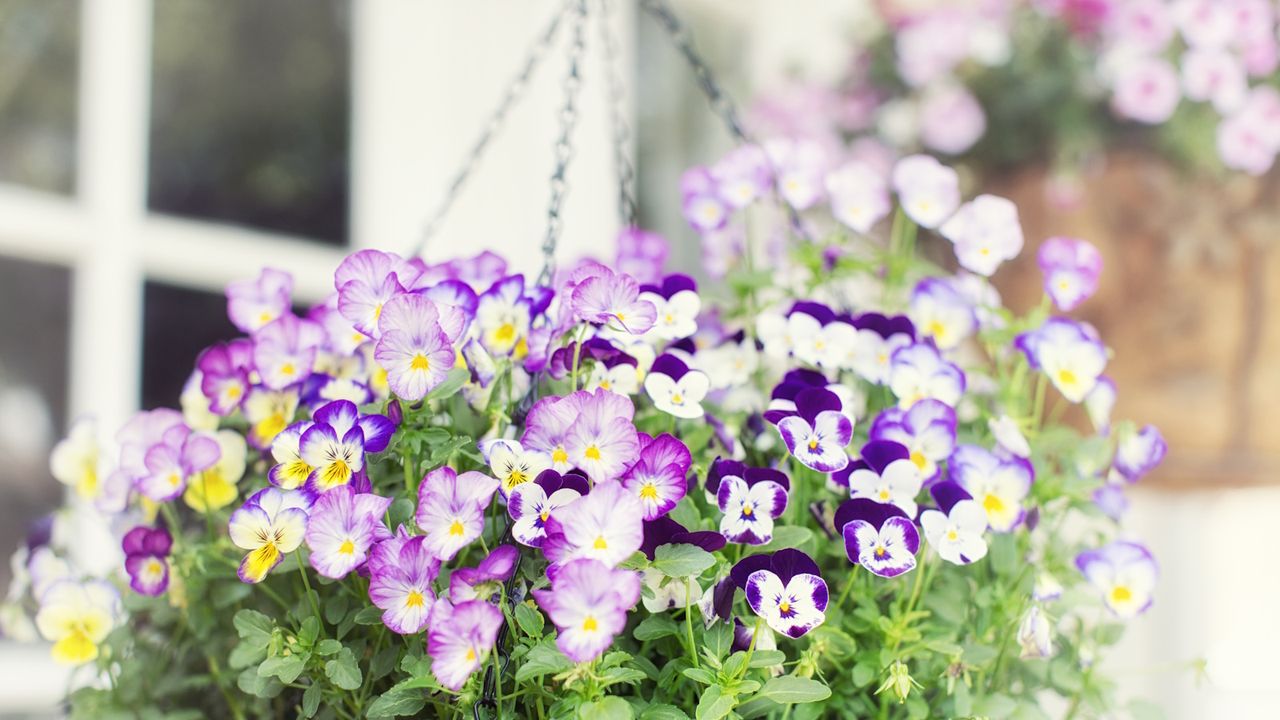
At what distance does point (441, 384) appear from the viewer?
1.68ft

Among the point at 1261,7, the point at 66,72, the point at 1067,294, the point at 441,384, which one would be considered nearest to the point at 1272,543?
the point at 1261,7

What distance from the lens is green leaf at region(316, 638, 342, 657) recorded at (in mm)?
507

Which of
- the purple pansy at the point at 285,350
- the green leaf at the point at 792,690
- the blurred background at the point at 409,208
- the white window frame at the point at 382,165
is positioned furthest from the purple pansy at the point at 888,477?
the white window frame at the point at 382,165

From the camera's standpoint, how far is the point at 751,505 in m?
0.52

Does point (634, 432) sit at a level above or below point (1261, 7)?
below

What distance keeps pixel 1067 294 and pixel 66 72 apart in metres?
1.19

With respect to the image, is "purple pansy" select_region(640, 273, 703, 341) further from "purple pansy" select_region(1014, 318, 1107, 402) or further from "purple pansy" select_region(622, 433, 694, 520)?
"purple pansy" select_region(1014, 318, 1107, 402)

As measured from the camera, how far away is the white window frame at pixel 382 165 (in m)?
1.30

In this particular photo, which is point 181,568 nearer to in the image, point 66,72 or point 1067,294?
point 1067,294

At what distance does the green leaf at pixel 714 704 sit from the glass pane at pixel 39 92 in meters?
1.12

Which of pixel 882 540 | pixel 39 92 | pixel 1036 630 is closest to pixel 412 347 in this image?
pixel 882 540

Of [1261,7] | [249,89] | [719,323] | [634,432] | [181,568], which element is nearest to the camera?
[634,432]

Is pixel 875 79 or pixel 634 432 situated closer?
pixel 634 432

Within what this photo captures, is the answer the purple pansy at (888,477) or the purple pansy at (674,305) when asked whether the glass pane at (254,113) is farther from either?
the purple pansy at (888,477)
